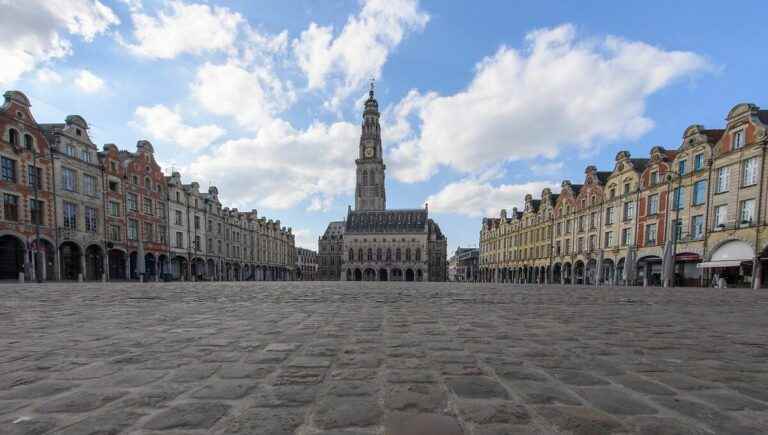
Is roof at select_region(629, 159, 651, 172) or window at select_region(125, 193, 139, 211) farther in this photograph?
window at select_region(125, 193, 139, 211)

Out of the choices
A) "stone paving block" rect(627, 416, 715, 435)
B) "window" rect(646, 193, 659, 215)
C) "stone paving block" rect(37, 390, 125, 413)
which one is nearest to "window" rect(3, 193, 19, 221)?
"stone paving block" rect(37, 390, 125, 413)

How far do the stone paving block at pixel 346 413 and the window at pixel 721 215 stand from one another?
3066 cm

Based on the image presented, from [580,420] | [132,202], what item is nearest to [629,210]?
[580,420]

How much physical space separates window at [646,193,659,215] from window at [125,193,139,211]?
4671cm

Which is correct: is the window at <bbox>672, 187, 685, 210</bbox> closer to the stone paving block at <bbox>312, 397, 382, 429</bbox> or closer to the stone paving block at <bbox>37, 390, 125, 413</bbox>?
the stone paving block at <bbox>312, 397, 382, 429</bbox>

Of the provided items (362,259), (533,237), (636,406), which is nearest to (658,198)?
(533,237)

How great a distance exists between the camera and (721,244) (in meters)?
22.8

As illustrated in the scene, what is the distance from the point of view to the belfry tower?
87.1 metres

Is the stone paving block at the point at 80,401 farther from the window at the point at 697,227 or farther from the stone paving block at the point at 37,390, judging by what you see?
the window at the point at 697,227

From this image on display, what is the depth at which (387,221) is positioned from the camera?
8106 centimetres

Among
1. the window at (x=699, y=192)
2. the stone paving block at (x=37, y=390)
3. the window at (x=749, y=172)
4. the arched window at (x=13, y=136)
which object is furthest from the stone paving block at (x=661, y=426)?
the arched window at (x=13, y=136)

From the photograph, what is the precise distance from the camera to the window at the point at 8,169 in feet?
71.9

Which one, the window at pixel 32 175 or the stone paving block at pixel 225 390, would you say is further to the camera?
the window at pixel 32 175

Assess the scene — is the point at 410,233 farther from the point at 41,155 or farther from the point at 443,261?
the point at 41,155
